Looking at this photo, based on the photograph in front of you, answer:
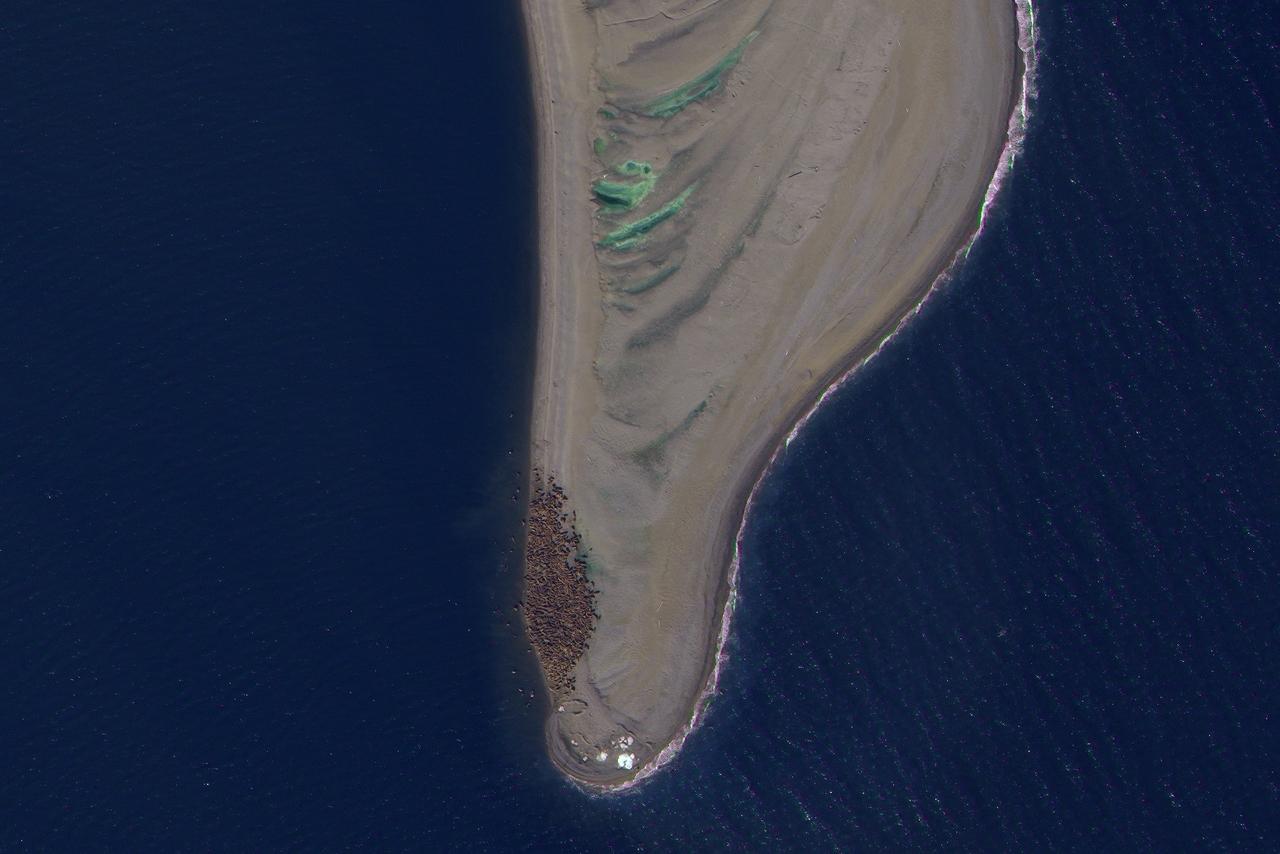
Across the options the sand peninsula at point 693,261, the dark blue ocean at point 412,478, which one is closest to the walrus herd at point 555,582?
the sand peninsula at point 693,261

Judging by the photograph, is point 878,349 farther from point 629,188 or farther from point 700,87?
point 700,87

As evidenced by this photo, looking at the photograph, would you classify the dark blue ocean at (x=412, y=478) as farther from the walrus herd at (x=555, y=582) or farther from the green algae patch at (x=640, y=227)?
the green algae patch at (x=640, y=227)

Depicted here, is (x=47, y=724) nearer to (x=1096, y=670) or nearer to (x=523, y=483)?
(x=523, y=483)

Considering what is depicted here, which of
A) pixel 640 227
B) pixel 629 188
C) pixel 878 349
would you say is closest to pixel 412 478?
pixel 640 227

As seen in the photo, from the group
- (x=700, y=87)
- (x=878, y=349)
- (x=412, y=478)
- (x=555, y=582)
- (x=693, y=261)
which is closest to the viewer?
(x=700, y=87)

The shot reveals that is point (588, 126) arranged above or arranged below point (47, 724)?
above

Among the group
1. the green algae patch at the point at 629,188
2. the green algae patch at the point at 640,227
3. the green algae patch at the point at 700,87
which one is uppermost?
the green algae patch at the point at 700,87

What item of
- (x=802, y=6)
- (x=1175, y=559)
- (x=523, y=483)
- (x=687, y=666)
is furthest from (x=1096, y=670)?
(x=802, y=6)
